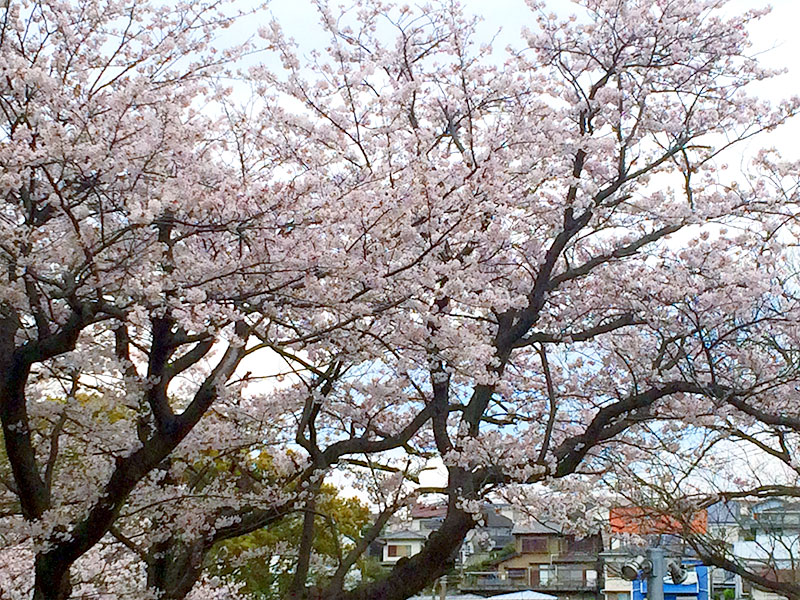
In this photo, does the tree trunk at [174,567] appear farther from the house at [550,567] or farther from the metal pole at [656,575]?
the house at [550,567]

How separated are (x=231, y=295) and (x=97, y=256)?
74cm

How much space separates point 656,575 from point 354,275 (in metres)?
4.19

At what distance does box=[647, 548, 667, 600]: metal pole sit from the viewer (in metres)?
7.39

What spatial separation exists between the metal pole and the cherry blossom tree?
2.67ft

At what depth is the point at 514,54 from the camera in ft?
23.3

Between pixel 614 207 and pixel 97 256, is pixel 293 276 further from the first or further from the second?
pixel 614 207

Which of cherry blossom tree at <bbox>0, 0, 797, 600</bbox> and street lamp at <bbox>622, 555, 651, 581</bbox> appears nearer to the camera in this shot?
cherry blossom tree at <bbox>0, 0, 797, 600</bbox>

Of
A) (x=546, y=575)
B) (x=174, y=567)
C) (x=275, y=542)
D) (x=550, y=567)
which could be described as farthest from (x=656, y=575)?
(x=546, y=575)

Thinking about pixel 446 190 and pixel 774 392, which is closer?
pixel 446 190

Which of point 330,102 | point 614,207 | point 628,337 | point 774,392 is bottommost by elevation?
point 774,392

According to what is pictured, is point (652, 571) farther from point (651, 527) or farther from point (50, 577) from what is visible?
point (50, 577)

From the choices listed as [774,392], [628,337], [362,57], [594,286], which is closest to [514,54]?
[362,57]

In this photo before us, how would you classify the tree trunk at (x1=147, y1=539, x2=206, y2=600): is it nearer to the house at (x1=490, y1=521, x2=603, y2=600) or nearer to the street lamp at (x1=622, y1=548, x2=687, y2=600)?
the street lamp at (x1=622, y1=548, x2=687, y2=600)

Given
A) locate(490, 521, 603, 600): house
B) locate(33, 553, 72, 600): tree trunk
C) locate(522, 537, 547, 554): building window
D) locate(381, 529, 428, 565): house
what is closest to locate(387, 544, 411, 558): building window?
locate(381, 529, 428, 565): house
